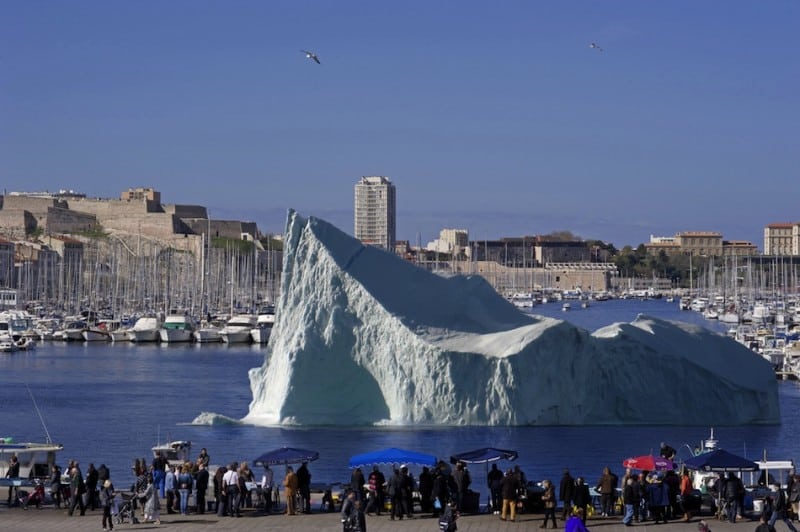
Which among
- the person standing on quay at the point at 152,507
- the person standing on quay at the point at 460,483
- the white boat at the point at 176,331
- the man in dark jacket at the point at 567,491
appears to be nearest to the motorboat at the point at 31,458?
the person standing on quay at the point at 152,507

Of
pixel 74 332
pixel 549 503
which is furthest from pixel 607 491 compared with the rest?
pixel 74 332

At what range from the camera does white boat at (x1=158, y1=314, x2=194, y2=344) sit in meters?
94.2

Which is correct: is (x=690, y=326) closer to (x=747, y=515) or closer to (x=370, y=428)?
(x=370, y=428)

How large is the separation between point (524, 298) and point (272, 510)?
131406mm

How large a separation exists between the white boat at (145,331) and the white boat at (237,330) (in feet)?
12.9

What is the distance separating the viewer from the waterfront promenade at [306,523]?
2312 centimetres

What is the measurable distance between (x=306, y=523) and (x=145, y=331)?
72.5 m

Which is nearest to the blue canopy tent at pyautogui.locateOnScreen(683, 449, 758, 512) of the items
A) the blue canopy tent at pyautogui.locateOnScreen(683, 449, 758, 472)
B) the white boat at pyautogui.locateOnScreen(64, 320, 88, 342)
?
the blue canopy tent at pyautogui.locateOnScreen(683, 449, 758, 472)

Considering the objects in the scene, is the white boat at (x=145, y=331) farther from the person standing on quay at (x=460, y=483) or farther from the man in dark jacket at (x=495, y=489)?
the person standing on quay at (x=460, y=483)

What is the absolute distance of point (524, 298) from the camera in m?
156

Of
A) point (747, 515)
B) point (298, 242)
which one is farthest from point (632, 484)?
point (298, 242)

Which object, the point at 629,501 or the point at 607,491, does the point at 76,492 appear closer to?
the point at 607,491

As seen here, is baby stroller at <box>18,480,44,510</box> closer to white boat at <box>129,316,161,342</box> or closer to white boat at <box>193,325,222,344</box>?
white boat at <box>193,325,222,344</box>

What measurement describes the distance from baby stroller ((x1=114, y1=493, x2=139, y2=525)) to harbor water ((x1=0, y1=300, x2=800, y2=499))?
836cm
